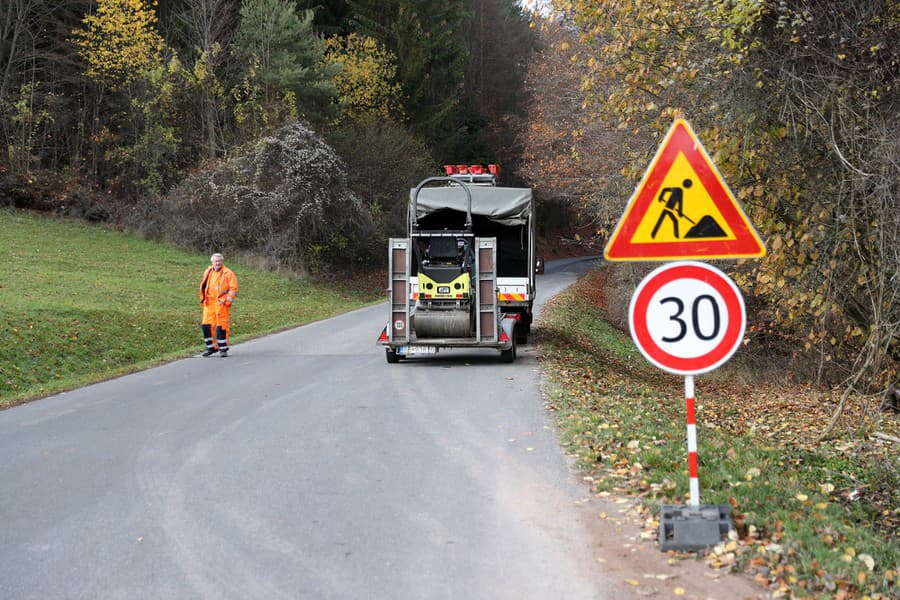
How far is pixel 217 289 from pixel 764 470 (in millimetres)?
11889

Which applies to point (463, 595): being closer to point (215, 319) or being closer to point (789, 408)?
point (789, 408)

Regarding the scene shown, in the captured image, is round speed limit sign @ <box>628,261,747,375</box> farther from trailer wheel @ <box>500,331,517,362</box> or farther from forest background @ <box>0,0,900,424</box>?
trailer wheel @ <box>500,331,517,362</box>

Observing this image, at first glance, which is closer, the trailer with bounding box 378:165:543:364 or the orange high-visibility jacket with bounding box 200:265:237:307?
the trailer with bounding box 378:165:543:364

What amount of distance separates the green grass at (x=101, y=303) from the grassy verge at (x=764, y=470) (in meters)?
7.89

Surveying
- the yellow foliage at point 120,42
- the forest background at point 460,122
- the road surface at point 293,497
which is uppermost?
the yellow foliage at point 120,42

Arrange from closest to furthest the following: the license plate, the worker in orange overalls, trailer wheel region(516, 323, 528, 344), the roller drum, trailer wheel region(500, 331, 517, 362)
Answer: the roller drum → the license plate → trailer wheel region(500, 331, 517, 362) → the worker in orange overalls → trailer wheel region(516, 323, 528, 344)

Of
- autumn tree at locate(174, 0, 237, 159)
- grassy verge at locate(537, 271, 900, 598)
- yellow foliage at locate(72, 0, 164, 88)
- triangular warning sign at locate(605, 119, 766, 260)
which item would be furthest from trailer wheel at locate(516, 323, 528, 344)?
yellow foliage at locate(72, 0, 164, 88)

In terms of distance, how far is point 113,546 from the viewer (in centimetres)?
570

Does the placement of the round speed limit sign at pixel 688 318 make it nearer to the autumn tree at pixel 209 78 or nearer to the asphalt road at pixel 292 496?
the asphalt road at pixel 292 496

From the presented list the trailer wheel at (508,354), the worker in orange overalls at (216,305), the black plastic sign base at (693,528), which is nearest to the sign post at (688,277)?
the black plastic sign base at (693,528)

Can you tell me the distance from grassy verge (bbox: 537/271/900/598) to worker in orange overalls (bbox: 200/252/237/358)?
6.06 m

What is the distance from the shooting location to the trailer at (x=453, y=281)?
15.1 meters

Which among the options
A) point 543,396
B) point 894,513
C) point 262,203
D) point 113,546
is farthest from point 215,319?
point 262,203

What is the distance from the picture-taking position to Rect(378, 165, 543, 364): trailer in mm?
15078
